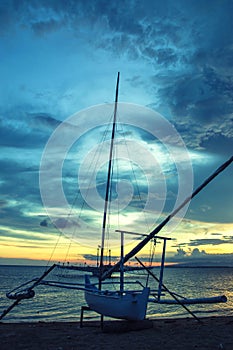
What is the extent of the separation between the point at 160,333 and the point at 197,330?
262cm

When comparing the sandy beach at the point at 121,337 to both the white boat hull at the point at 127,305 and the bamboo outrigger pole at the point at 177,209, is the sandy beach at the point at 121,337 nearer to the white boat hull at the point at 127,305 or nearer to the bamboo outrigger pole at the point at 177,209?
the white boat hull at the point at 127,305

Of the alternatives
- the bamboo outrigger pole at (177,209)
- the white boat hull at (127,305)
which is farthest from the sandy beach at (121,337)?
the bamboo outrigger pole at (177,209)

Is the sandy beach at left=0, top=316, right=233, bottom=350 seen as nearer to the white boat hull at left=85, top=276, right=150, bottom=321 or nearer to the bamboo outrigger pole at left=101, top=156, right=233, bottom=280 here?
the white boat hull at left=85, top=276, right=150, bottom=321

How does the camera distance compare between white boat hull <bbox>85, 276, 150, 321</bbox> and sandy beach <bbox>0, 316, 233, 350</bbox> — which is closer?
sandy beach <bbox>0, 316, 233, 350</bbox>

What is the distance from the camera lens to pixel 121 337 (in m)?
18.3

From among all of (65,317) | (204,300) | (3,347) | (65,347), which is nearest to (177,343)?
(204,300)

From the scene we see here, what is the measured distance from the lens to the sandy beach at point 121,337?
16355 millimetres

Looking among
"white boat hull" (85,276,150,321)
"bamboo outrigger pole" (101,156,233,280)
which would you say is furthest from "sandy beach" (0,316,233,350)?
"bamboo outrigger pole" (101,156,233,280)

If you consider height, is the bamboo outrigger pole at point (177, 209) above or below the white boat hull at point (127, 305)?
above

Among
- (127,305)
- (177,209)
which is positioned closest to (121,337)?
(127,305)

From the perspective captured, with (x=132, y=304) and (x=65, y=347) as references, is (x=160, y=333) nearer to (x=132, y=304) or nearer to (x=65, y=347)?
(x=132, y=304)

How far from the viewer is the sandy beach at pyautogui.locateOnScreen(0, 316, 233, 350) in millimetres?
16355

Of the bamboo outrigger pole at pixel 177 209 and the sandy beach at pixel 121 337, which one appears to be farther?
the bamboo outrigger pole at pixel 177 209

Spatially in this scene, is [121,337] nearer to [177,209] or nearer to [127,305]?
[127,305]
